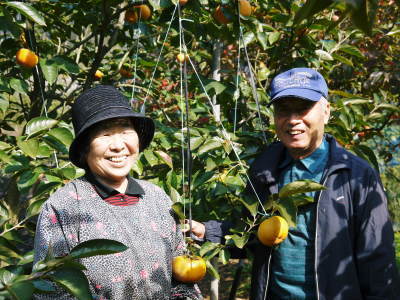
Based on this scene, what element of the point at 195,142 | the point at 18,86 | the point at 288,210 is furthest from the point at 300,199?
the point at 18,86

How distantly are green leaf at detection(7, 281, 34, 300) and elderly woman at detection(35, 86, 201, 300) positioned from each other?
1.54 ft

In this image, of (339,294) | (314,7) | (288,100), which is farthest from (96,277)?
(314,7)

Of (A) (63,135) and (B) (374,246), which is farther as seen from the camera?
(A) (63,135)

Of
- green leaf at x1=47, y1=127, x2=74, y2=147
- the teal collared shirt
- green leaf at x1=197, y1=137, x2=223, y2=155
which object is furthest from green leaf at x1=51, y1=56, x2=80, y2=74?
the teal collared shirt

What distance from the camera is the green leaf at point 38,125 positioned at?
1856 mm

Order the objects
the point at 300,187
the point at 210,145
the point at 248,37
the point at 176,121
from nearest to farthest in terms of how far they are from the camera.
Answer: the point at 300,187 → the point at 210,145 → the point at 248,37 → the point at 176,121

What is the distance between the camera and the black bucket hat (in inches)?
60.3

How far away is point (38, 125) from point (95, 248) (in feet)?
3.45

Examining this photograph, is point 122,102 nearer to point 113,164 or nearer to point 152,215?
point 113,164

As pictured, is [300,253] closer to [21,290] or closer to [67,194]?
[67,194]

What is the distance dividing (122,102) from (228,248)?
74 centimetres

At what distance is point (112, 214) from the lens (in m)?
1.51

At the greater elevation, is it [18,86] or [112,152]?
[18,86]

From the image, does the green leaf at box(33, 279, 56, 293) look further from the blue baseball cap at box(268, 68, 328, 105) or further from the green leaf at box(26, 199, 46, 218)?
the blue baseball cap at box(268, 68, 328, 105)
